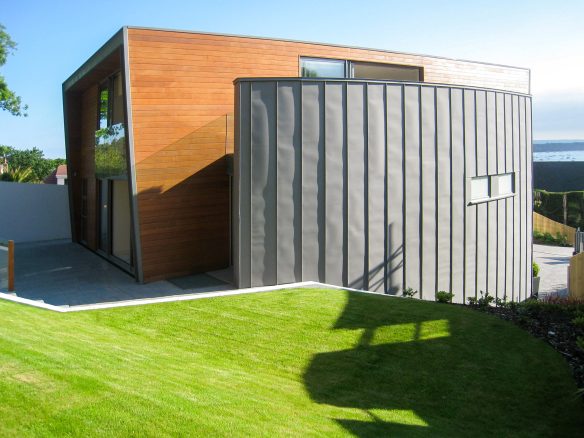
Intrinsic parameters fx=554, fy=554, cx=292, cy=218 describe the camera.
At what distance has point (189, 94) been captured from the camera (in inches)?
492

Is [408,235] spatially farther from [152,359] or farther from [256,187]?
[152,359]

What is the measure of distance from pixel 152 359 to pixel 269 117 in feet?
18.8

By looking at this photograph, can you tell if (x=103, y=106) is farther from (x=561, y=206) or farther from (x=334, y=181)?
(x=561, y=206)

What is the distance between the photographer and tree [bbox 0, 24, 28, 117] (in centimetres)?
2795

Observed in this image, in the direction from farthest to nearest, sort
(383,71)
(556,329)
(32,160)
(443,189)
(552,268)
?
(32,160) < (552,268) < (383,71) < (443,189) < (556,329)

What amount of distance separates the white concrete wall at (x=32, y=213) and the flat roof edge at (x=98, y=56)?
16.5ft

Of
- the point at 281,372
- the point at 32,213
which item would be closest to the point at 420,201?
the point at 281,372

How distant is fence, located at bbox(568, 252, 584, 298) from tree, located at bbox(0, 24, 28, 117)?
87.3 ft

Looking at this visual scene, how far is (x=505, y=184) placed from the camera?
15.2 m

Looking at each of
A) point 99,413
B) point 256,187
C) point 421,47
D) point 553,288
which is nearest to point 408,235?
point 256,187

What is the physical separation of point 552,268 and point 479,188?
12200mm

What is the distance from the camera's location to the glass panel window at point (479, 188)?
13.7 meters

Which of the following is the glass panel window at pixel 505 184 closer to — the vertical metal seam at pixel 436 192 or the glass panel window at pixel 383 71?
the vertical metal seam at pixel 436 192

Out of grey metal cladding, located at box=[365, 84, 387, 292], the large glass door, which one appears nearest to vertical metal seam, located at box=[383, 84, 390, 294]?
grey metal cladding, located at box=[365, 84, 387, 292]
